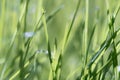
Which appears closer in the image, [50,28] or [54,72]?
[54,72]

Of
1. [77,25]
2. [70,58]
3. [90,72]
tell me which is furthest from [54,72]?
[77,25]

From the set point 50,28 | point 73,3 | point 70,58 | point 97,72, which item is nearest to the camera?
point 97,72

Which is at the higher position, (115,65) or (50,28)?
(115,65)

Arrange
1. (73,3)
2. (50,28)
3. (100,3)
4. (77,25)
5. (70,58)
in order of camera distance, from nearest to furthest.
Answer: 1. (70,58)
2. (77,25)
3. (50,28)
4. (100,3)
5. (73,3)

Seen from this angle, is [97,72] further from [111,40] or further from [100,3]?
[100,3]

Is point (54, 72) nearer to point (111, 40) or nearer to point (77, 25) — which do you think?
point (111, 40)

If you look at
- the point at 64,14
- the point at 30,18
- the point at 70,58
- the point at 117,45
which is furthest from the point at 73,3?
the point at 117,45
